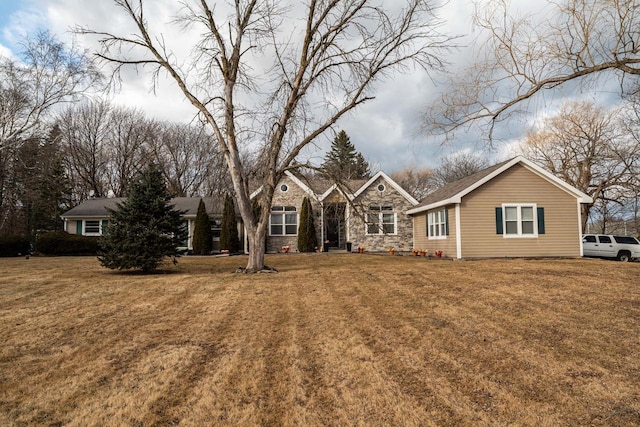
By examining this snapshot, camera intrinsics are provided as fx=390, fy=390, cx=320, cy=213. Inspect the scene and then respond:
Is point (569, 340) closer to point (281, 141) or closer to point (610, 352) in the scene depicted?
point (610, 352)

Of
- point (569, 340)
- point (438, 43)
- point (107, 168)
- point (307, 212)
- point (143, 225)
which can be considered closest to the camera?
point (569, 340)

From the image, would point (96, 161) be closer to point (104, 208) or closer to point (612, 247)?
point (104, 208)

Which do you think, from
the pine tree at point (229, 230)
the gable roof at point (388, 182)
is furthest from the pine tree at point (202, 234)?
the gable roof at point (388, 182)

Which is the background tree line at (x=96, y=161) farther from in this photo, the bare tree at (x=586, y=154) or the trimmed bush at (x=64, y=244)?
the bare tree at (x=586, y=154)

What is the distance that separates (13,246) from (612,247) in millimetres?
29033

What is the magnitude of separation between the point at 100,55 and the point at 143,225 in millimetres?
5293

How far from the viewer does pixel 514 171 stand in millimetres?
15320

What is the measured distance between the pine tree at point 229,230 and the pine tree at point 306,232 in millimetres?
3538

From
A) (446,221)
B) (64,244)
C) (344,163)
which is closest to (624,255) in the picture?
(446,221)

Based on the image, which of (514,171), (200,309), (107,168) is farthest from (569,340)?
(107,168)

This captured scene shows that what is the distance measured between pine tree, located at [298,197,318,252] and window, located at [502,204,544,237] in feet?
33.3

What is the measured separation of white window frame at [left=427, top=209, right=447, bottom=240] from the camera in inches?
657

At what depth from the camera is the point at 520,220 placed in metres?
15.3

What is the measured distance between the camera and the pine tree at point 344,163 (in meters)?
12.0
